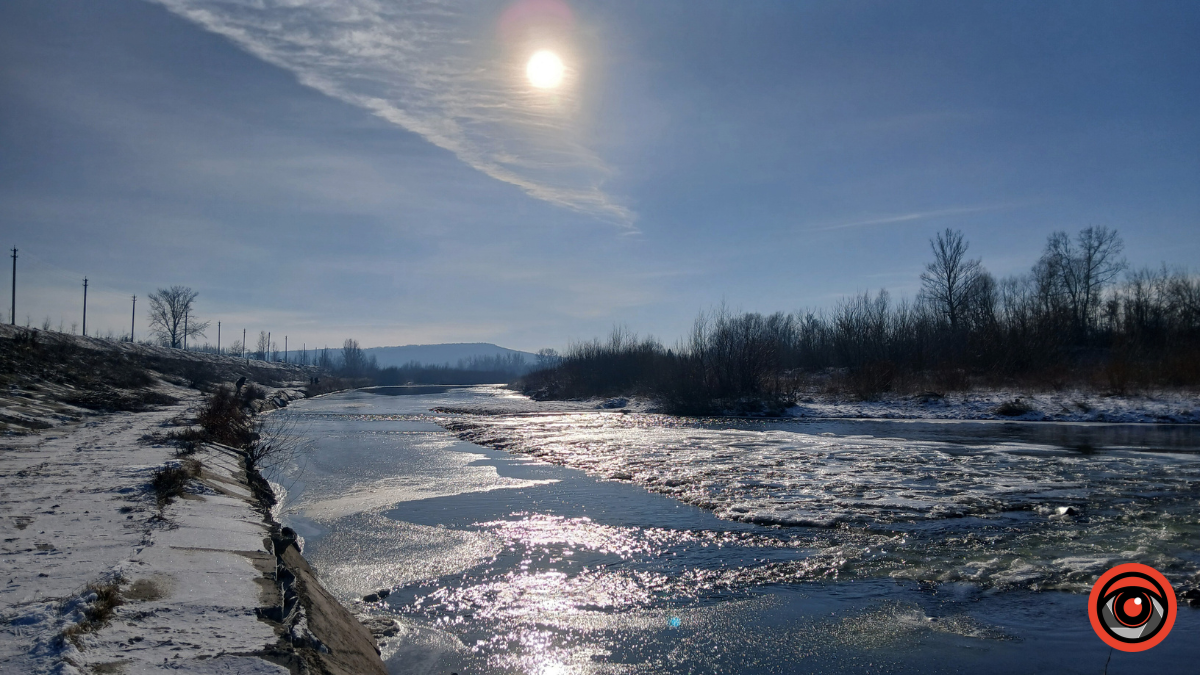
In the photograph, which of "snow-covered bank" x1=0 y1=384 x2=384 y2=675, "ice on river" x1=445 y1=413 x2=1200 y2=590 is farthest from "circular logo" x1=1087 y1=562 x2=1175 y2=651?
"ice on river" x1=445 y1=413 x2=1200 y2=590

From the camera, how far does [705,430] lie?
81.7ft

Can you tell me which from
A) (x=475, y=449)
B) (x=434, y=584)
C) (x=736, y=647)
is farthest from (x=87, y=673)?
(x=475, y=449)

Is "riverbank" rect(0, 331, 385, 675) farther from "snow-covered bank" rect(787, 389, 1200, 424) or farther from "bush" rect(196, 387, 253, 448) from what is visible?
"snow-covered bank" rect(787, 389, 1200, 424)

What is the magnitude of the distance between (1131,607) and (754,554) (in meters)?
6.46

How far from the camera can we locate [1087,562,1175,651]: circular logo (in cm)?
159

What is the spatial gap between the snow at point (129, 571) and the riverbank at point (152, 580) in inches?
0.4

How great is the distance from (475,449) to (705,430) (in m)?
9.50

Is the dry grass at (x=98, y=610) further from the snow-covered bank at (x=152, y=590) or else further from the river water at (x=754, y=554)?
the river water at (x=754, y=554)

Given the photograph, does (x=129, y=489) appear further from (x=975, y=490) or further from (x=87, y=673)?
(x=975, y=490)

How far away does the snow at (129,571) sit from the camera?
3615 millimetres

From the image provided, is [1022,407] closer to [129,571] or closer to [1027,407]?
[1027,407]

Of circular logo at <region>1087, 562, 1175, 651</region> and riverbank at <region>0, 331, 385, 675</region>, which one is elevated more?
circular logo at <region>1087, 562, 1175, 651</region>

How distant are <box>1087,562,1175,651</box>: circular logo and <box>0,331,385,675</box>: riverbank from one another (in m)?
3.77

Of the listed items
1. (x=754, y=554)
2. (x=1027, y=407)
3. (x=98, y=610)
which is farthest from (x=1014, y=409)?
(x=98, y=610)
